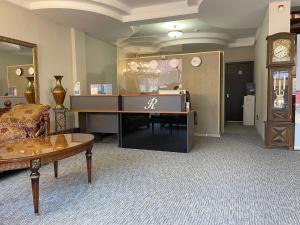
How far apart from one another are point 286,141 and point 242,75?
482 cm

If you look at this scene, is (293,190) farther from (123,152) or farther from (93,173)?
A: (123,152)

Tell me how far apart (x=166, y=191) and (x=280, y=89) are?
3162mm

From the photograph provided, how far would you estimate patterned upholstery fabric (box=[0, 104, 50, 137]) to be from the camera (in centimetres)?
354

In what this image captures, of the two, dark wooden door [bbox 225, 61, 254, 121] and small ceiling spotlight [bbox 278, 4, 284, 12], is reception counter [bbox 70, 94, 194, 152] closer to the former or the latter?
small ceiling spotlight [bbox 278, 4, 284, 12]

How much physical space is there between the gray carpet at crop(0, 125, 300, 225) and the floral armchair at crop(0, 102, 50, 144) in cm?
60

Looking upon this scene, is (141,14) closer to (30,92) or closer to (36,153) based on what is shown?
(30,92)

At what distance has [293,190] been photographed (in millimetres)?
2590

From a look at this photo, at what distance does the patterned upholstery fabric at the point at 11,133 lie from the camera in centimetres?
335

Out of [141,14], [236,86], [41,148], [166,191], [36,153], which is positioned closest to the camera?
[36,153]

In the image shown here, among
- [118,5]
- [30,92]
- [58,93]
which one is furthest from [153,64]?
[30,92]

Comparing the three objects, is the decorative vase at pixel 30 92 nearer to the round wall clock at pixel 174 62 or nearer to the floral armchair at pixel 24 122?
the floral armchair at pixel 24 122

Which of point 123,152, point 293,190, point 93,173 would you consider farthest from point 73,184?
point 293,190

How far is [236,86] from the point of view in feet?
29.0

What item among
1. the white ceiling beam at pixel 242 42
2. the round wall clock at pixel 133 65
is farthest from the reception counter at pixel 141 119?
the white ceiling beam at pixel 242 42
